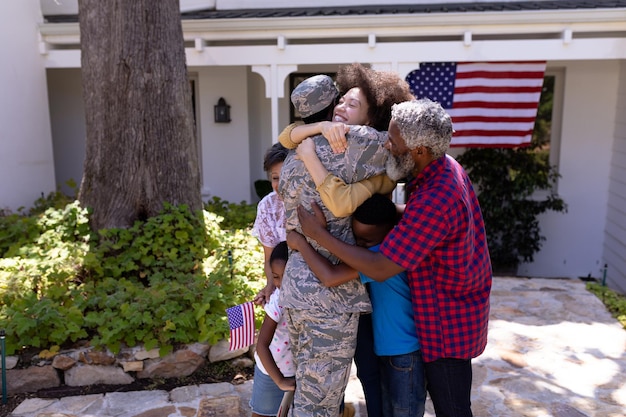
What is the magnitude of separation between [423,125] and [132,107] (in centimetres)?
381

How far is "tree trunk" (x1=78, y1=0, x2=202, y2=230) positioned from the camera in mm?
5059

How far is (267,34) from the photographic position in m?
6.74

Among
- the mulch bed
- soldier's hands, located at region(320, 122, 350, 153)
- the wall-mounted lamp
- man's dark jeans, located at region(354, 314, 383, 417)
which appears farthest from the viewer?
the wall-mounted lamp

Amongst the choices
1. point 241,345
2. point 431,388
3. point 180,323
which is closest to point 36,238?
point 180,323

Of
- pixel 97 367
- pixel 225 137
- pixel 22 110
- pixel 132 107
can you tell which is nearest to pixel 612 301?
pixel 97 367

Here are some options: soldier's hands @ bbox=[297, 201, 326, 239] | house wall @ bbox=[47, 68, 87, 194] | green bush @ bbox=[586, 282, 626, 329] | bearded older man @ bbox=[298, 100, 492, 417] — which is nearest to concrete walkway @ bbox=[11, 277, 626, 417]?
green bush @ bbox=[586, 282, 626, 329]

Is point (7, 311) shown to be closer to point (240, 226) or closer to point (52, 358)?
point (52, 358)

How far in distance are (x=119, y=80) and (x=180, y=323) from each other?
8.14ft

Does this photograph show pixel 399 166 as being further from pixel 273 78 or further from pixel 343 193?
pixel 273 78

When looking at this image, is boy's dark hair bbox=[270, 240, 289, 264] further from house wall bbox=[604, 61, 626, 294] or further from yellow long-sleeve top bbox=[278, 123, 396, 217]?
house wall bbox=[604, 61, 626, 294]

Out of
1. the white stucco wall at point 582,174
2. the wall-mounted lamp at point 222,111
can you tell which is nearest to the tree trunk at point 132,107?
the wall-mounted lamp at point 222,111

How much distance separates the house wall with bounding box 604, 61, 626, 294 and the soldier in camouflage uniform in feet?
20.9

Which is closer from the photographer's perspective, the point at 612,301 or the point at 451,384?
the point at 451,384

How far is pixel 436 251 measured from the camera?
6.65 ft
